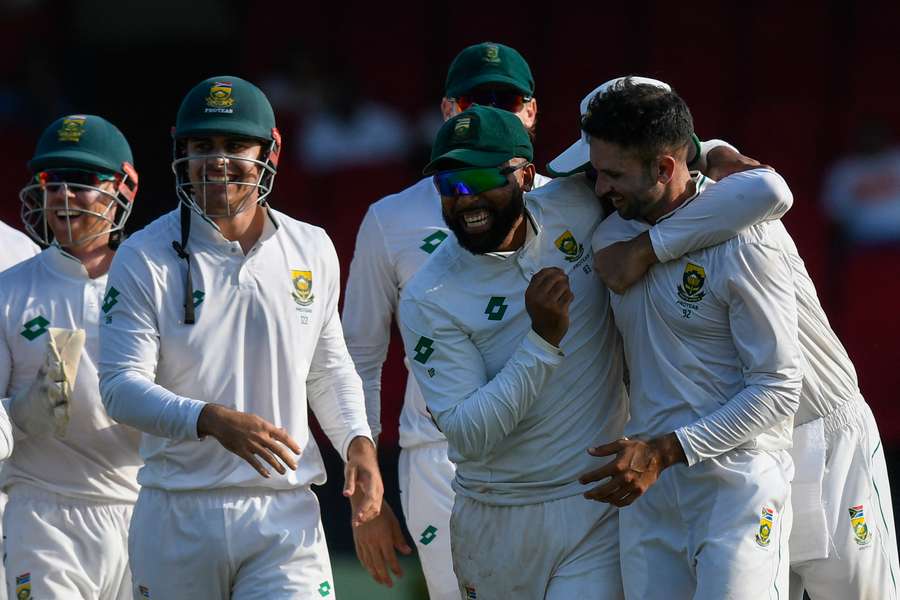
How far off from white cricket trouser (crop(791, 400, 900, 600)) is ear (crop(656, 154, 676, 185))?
0.83 m

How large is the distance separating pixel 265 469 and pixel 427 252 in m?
1.08

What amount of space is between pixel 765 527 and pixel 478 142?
0.99 metres

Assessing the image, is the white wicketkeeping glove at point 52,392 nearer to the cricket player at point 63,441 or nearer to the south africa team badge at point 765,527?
the cricket player at point 63,441

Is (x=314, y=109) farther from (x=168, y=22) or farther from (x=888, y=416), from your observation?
(x=888, y=416)

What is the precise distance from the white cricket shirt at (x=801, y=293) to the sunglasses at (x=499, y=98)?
0.92 m

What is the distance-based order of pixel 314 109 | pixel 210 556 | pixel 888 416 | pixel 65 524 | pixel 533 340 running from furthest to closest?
pixel 314 109 → pixel 888 416 → pixel 65 524 → pixel 210 556 → pixel 533 340

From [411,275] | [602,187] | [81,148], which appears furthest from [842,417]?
[81,148]

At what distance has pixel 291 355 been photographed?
355cm

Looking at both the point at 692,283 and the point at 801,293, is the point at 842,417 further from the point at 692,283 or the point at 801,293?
the point at 692,283

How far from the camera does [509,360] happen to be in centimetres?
322

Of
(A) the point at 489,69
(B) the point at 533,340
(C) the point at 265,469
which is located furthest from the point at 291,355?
(A) the point at 489,69

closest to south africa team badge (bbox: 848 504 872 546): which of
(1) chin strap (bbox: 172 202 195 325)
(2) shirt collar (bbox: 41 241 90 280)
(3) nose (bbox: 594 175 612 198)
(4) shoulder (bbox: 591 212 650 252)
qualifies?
(4) shoulder (bbox: 591 212 650 252)

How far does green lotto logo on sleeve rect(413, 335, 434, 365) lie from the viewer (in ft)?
11.0

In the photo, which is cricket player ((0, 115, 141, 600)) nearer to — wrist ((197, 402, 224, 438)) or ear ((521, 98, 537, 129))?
wrist ((197, 402, 224, 438))
